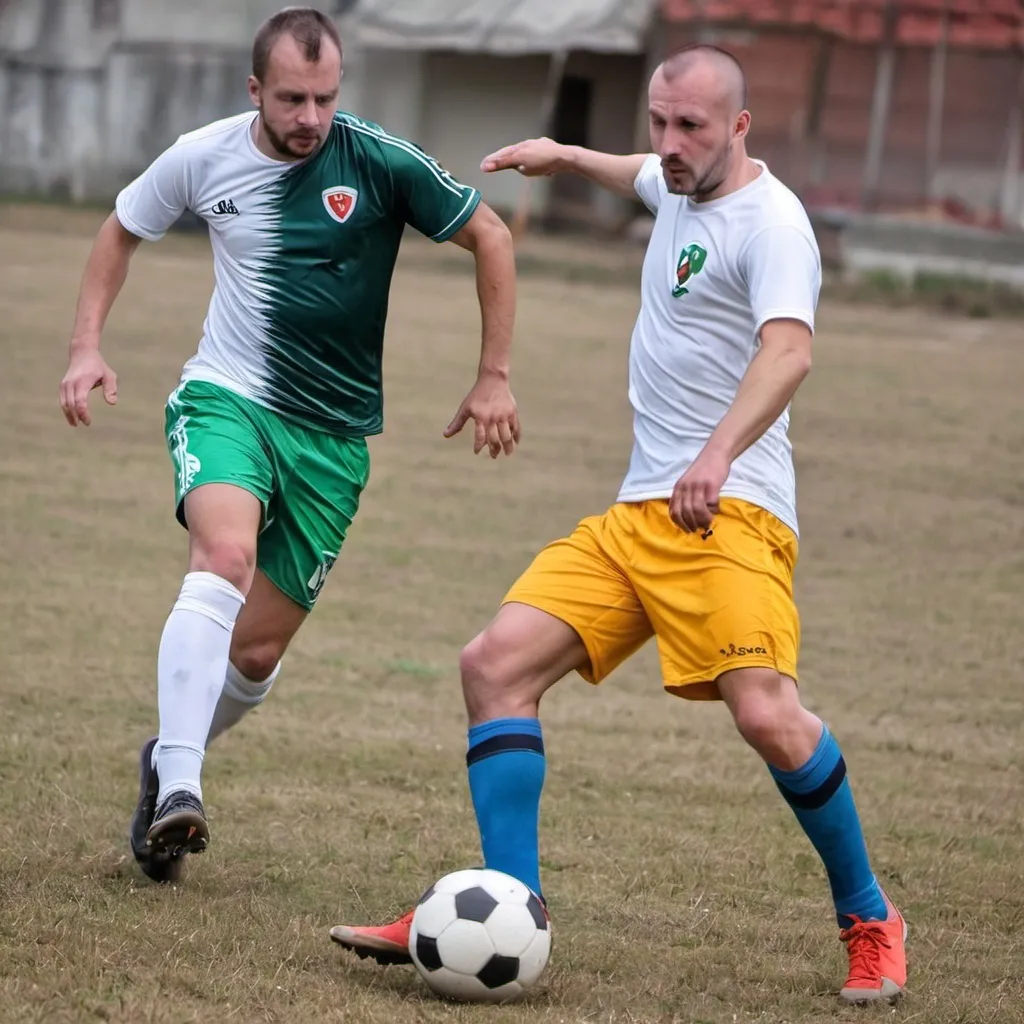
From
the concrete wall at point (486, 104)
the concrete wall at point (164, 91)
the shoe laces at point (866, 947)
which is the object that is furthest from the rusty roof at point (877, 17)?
the shoe laces at point (866, 947)

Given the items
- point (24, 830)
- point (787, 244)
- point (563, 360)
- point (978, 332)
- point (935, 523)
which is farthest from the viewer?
point (978, 332)

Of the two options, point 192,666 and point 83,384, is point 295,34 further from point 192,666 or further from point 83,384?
point 192,666

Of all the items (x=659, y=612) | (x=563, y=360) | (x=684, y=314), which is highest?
(x=684, y=314)

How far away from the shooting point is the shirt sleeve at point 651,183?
4.50 metres

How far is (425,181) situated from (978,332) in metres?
15.4

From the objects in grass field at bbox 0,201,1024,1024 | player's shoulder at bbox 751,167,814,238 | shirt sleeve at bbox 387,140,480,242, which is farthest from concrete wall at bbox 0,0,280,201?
player's shoulder at bbox 751,167,814,238

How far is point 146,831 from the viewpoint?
14.7 ft

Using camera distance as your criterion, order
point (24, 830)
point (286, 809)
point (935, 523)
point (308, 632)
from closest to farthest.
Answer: point (24, 830)
point (286, 809)
point (308, 632)
point (935, 523)

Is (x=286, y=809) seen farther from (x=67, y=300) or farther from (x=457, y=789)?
(x=67, y=300)

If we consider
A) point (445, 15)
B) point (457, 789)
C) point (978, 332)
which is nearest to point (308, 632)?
point (457, 789)

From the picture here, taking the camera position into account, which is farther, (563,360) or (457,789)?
(563,360)

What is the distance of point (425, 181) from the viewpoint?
4.69m

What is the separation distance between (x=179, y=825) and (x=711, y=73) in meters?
2.10

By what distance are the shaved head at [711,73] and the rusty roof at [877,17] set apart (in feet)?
70.2
